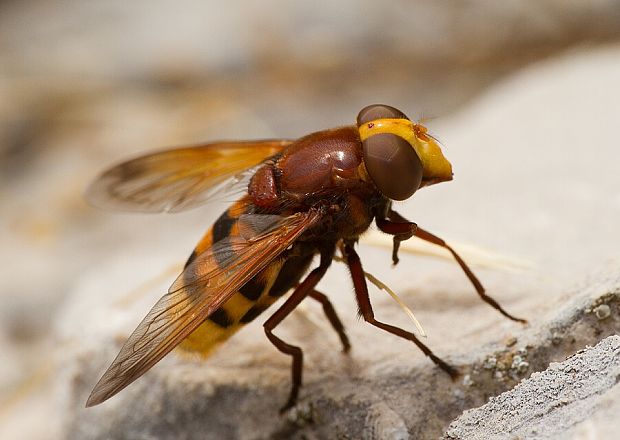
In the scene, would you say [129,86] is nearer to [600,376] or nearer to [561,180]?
[561,180]

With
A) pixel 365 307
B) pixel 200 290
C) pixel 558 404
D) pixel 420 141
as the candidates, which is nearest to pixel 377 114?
pixel 420 141

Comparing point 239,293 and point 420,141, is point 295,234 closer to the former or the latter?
point 239,293

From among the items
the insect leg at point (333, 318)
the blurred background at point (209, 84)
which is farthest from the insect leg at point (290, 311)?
the blurred background at point (209, 84)

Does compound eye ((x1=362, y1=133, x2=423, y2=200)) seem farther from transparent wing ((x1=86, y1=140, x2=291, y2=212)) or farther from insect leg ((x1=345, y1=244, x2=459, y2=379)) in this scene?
transparent wing ((x1=86, y1=140, x2=291, y2=212))

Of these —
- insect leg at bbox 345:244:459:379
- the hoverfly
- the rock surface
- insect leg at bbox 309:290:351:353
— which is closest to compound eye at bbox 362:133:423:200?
Answer: the hoverfly

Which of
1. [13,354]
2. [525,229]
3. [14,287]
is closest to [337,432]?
[525,229]

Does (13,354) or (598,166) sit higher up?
(598,166)
